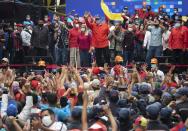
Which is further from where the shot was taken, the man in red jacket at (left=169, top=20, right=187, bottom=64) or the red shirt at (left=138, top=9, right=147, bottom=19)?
the red shirt at (left=138, top=9, right=147, bottom=19)

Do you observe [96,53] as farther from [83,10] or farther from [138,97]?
[138,97]

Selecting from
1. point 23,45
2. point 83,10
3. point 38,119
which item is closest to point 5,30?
point 23,45

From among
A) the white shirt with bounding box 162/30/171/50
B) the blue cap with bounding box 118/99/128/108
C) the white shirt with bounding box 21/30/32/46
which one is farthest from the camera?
the white shirt with bounding box 21/30/32/46

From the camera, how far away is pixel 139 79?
681 inches

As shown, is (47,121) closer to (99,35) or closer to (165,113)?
(165,113)

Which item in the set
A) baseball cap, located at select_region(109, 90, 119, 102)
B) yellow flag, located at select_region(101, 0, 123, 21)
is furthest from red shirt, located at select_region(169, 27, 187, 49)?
baseball cap, located at select_region(109, 90, 119, 102)

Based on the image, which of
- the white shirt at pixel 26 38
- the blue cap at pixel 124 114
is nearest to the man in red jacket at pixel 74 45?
the white shirt at pixel 26 38

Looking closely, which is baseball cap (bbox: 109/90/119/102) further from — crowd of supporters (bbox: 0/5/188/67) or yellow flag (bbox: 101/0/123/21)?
yellow flag (bbox: 101/0/123/21)

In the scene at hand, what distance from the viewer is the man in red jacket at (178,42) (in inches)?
934

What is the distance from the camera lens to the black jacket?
82.3 feet

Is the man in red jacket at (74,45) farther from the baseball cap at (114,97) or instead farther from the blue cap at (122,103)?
the baseball cap at (114,97)

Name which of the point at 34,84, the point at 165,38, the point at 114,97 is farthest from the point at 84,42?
the point at 114,97

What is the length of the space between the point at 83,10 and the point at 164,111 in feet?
64.1

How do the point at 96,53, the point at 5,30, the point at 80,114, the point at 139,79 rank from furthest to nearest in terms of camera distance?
the point at 5,30 < the point at 96,53 < the point at 139,79 < the point at 80,114
